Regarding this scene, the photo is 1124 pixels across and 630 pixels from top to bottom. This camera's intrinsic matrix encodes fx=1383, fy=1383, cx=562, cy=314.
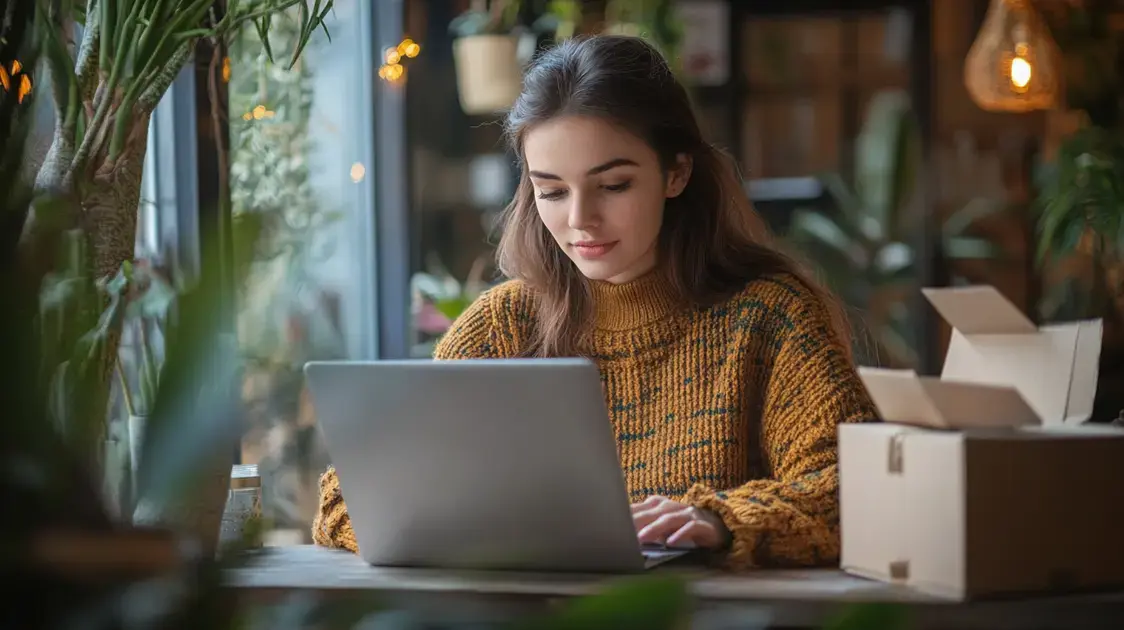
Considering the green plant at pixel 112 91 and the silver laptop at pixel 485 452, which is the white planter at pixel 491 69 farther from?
the silver laptop at pixel 485 452

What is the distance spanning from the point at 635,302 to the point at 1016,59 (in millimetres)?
3033

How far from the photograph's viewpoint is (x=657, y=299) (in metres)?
2.05

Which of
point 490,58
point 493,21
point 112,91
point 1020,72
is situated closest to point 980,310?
point 112,91

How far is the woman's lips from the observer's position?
6.36 ft

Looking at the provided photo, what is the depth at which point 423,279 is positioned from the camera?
14.2ft

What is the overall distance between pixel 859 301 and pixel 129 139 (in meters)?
4.43

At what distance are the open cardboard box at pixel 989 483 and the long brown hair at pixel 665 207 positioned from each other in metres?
0.56

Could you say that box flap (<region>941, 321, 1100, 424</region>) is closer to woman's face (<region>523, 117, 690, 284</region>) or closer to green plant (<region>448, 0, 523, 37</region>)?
woman's face (<region>523, 117, 690, 284</region>)

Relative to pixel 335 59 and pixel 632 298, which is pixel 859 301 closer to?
pixel 335 59

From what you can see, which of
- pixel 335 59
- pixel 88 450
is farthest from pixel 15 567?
pixel 335 59

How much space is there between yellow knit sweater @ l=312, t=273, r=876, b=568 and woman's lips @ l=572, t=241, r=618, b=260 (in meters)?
0.13

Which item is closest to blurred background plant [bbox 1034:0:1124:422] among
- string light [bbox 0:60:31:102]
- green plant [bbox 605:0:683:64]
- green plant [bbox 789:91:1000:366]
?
green plant [bbox 789:91:1000:366]

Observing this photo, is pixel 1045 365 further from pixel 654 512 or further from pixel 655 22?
pixel 655 22

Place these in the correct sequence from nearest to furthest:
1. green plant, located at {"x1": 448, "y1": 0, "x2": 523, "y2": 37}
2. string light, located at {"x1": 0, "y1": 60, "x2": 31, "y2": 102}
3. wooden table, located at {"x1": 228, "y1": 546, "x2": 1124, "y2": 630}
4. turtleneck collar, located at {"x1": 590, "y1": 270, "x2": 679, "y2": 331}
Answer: string light, located at {"x1": 0, "y1": 60, "x2": 31, "y2": 102}
wooden table, located at {"x1": 228, "y1": 546, "x2": 1124, "y2": 630}
turtleneck collar, located at {"x1": 590, "y1": 270, "x2": 679, "y2": 331}
green plant, located at {"x1": 448, "y1": 0, "x2": 523, "y2": 37}
